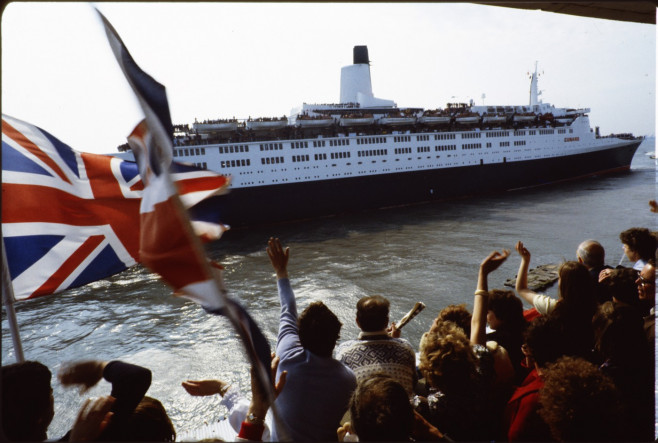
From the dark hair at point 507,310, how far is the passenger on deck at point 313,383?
3.62 ft

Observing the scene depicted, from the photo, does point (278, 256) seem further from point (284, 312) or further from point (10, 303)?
point (10, 303)

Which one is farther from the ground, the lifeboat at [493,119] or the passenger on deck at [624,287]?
the lifeboat at [493,119]

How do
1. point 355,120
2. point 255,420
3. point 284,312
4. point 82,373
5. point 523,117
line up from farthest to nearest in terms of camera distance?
point 523,117 < point 355,120 < point 284,312 < point 82,373 < point 255,420

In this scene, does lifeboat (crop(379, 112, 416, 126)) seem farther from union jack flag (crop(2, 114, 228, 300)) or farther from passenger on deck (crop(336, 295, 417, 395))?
passenger on deck (crop(336, 295, 417, 395))

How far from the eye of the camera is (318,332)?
1.64m

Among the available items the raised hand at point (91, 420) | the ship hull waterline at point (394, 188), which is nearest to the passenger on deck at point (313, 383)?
the raised hand at point (91, 420)

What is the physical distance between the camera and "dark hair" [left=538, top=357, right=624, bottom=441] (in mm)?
1287

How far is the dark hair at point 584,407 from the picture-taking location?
129 cm

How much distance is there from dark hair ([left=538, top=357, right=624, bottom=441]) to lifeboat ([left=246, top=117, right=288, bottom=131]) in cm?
2422

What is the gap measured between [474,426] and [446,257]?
10755mm

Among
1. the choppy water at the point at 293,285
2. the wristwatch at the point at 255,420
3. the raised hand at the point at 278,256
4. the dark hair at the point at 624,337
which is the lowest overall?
the choppy water at the point at 293,285

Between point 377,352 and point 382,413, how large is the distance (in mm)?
707

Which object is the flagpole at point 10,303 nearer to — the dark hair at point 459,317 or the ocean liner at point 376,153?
the dark hair at point 459,317

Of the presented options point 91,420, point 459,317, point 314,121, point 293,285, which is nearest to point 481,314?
point 459,317
